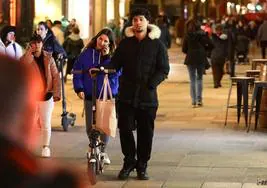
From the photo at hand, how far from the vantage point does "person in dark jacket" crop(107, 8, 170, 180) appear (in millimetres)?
8469

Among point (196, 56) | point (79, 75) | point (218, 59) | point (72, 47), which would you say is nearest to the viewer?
point (79, 75)

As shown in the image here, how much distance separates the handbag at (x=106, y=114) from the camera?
8573 mm

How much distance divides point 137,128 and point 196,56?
8958 mm

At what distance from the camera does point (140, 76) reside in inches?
334

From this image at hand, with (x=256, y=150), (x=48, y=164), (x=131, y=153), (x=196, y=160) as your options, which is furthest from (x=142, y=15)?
(x=48, y=164)

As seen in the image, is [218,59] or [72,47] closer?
[218,59]

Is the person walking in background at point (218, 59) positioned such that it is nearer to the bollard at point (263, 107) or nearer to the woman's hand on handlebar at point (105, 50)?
the bollard at point (263, 107)

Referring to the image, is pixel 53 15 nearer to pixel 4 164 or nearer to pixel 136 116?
pixel 136 116

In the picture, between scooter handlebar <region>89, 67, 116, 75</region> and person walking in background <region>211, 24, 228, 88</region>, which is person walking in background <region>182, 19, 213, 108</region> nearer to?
person walking in background <region>211, 24, 228, 88</region>

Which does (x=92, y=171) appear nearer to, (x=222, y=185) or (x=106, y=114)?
(x=106, y=114)

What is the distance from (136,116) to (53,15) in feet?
69.4

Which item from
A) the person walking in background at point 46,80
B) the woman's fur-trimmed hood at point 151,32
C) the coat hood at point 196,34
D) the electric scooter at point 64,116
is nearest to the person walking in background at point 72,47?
the coat hood at point 196,34

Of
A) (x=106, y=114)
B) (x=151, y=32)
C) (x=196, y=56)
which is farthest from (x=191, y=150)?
(x=196, y=56)

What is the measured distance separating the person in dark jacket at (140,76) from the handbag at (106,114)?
88 millimetres
